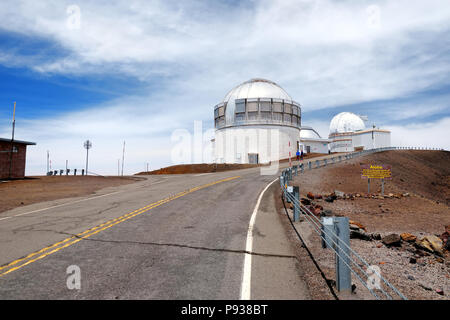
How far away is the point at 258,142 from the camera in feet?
168

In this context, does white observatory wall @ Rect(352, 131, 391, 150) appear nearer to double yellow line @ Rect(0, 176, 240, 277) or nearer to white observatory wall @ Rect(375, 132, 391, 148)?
white observatory wall @ Rect(375, 132, 391, 148)

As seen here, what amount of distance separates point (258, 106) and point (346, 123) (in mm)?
41369

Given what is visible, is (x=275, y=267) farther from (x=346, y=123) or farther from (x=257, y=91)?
(x=346, y=123)

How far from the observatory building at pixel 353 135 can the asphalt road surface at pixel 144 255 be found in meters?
69.5

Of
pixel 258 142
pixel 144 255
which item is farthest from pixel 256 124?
pixel 144 255

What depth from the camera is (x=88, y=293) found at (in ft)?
14.9

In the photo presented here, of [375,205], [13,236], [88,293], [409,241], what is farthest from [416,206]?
[13,236]

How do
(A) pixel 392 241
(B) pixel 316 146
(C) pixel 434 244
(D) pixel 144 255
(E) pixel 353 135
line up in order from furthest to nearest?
(E) pixel 353 135 → (B) pixel 316 146 → (A) pixel 392 241 → (C) pixel 434 244 → (D) pixel 144 255

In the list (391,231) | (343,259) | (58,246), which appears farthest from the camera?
(391,231)

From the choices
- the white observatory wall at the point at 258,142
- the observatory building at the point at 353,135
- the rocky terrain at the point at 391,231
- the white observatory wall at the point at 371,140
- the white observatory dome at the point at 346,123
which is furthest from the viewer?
the white observatory dome at the point at 346,123

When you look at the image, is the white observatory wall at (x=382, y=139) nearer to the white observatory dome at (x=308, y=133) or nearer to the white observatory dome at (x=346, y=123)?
the white observatory dome at (x=346, y=123)

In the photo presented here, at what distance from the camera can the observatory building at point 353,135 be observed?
74.4 m

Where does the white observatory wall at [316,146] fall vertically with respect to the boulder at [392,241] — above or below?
above

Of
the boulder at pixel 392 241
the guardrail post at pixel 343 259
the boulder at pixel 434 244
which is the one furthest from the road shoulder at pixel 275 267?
the boulder at pixel 434 244
